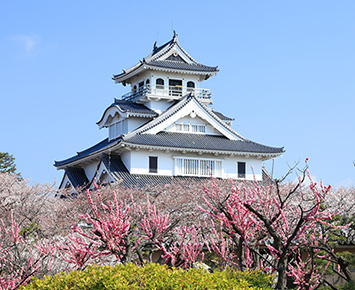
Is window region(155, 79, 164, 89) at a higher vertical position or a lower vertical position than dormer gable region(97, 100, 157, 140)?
higher

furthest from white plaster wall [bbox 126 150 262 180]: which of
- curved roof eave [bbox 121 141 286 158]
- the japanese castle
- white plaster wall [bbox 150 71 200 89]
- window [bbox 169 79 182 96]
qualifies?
white plaster wall [bbox 150 71 200 89]

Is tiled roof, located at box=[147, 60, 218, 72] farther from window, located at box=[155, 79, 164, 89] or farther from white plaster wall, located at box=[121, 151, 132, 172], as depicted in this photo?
white plaster wall, located at box=[121, 151, 132, 172]

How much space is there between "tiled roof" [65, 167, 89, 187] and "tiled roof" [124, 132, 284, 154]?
23.1ft

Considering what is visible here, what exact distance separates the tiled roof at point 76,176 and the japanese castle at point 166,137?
7 cm

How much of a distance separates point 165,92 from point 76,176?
8.75 metres

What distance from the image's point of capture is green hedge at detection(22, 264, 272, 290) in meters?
7.84

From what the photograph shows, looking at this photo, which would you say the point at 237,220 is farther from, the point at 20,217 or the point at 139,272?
the point at 20,217

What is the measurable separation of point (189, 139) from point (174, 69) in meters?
6.77

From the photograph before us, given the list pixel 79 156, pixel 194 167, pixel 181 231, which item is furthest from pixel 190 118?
pixel 181 231

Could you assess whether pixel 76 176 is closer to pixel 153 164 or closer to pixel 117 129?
pixel 117 129

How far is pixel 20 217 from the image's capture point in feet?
62.4

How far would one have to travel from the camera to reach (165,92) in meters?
39.2

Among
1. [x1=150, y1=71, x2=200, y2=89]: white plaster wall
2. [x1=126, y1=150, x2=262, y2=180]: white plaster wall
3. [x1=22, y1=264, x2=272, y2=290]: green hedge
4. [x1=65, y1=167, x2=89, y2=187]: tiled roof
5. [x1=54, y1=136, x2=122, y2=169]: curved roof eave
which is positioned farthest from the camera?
[x1=150, y1=71, x2=200, y2=89]: white plaster wall

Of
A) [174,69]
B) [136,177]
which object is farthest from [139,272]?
[174,69]
